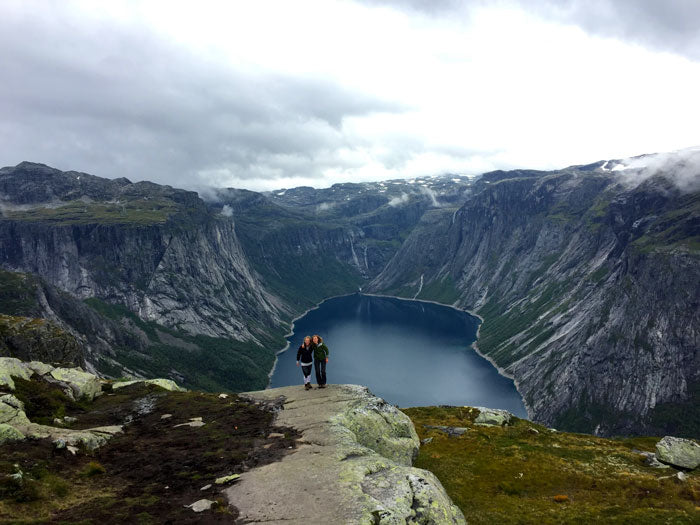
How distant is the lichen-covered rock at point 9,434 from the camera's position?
89.5ft

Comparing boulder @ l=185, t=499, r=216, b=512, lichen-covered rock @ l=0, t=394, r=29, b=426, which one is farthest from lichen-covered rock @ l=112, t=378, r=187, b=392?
boulder @ l=185, t=499, r=216, b=512

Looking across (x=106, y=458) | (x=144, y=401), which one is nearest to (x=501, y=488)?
(x=106, y=458)

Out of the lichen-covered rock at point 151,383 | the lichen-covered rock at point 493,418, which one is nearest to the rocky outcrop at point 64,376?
the lichen-covered rock at point 151,383

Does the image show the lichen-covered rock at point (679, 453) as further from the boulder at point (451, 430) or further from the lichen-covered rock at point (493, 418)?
the boulder at point (451, 430)

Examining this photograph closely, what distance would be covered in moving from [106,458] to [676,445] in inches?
2121

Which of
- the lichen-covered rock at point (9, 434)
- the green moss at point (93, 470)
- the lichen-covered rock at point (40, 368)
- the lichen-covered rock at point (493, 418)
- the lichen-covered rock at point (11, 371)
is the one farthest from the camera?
the lichen-covered rock at point (493, 418)

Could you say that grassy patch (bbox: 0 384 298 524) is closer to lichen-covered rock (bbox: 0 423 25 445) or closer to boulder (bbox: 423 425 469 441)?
lichen-covered rock (bbox: 0 423 25 445)

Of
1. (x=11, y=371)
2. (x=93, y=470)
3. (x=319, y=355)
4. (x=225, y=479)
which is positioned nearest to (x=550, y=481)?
(x=319, y=355)

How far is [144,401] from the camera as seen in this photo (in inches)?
1783

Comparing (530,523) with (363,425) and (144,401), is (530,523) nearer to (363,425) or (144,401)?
(363,425)

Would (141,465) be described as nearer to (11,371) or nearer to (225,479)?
(225,479)

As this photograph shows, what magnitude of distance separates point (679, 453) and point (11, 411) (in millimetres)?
61040

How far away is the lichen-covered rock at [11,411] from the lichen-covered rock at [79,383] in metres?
11.8

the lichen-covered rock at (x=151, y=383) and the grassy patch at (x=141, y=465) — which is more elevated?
the grassy patch at (x=141, y=465)
